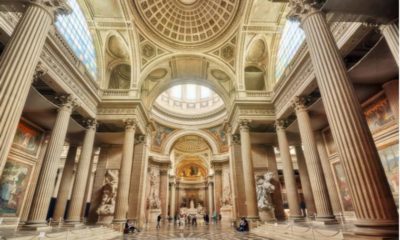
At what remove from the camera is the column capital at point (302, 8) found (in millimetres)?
5398

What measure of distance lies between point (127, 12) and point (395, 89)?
571 inches

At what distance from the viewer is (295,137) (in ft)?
49.8

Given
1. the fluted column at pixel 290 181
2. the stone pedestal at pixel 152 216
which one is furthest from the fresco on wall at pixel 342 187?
the stone pedestal at pixel 152 216

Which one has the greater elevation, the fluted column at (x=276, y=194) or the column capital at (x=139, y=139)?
the column capital at (x=139, y=139)

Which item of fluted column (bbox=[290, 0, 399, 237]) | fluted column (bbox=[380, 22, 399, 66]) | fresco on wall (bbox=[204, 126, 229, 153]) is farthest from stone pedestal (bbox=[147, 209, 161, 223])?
fluted column (bbox=[380, 22, 399, 66])

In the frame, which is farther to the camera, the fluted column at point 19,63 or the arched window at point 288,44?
the arched window at point 288,44

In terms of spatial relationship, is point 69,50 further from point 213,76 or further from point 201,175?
point 201,175

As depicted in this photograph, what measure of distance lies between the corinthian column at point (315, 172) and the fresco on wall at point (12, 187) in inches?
592

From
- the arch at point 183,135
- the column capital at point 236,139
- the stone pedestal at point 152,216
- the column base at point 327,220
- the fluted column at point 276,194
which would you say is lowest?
the stone pedestal at point 152,216

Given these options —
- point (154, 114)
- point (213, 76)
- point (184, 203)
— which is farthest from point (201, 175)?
point (213, 76)

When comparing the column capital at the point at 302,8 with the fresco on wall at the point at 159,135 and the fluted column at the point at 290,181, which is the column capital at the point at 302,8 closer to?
the fluted column at the point at 290,181

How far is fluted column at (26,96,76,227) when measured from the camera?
7737mm

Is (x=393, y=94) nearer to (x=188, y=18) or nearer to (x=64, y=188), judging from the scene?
(x=188, y=18)

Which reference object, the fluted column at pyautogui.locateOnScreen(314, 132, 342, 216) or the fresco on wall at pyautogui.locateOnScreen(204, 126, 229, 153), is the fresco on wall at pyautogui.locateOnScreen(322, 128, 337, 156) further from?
the fresco on wall at pyautogui.locateOnScreen(204, 126, 229, 153)
